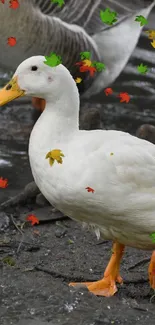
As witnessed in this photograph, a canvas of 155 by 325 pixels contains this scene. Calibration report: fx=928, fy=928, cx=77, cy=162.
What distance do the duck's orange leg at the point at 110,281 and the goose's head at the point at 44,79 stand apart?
947 mm

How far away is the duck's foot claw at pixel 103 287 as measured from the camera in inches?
202

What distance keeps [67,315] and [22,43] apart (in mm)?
4443

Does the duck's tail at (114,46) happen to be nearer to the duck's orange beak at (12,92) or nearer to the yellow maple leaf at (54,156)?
the duck's orange beak at (12,92)

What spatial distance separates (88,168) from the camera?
474cm

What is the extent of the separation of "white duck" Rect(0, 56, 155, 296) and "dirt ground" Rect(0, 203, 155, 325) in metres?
0.30

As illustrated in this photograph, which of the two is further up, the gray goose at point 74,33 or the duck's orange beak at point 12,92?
the duck's orange beak at point 12,92

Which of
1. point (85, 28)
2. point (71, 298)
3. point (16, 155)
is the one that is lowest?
point (16, 155)

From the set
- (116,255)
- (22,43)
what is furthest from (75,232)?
(22,43)

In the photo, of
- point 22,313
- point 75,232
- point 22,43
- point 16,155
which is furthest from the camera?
point 22,43

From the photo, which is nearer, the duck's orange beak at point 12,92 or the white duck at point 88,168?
the white duck at point 88,168

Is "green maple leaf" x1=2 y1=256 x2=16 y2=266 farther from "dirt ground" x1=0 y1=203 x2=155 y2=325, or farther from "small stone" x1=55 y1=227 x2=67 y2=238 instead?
"small stone" x1=55 y1=227 x2=67 y2=238

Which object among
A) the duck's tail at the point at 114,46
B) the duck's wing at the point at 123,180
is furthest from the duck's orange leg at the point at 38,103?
the duck's wing at the point at 123,180

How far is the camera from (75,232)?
20.8 ft

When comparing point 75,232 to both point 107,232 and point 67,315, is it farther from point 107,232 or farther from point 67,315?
point 67,315
